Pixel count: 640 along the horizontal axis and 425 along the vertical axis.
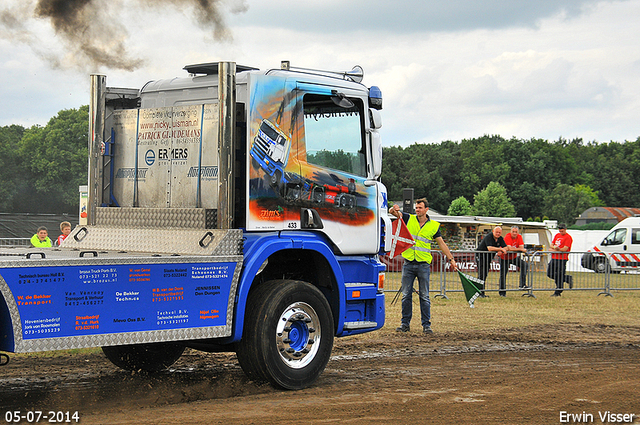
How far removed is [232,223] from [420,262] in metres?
5.53

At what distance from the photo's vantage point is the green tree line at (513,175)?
9538cm

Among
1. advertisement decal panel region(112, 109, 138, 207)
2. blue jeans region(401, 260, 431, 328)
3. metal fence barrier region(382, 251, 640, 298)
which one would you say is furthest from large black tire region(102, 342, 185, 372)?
metal fence barrier region(382, 251, 640, 298)

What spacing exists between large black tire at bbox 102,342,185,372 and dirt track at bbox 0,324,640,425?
158mm

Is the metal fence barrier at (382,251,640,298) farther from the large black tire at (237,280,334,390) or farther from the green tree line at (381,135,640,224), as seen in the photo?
the green tree line at (381,135,640,224)

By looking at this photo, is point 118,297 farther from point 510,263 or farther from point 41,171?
point 41,171

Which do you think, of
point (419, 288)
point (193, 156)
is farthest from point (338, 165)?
point (419, 288)

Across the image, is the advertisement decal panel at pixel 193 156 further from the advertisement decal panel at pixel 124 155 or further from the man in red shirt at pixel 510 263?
the man in red shirt at pixel 510 263

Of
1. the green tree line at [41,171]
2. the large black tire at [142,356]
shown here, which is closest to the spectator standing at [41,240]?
the large black tire at [142,356]

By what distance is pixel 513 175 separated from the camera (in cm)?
10144

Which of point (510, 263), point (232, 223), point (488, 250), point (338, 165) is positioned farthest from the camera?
point (488, 250)

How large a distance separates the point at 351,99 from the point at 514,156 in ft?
322

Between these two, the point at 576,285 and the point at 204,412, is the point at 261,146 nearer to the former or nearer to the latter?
the point at 204,412

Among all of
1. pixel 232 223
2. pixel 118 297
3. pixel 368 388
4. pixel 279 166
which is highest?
pixel 279 166

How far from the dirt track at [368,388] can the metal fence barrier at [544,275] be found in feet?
28.1
